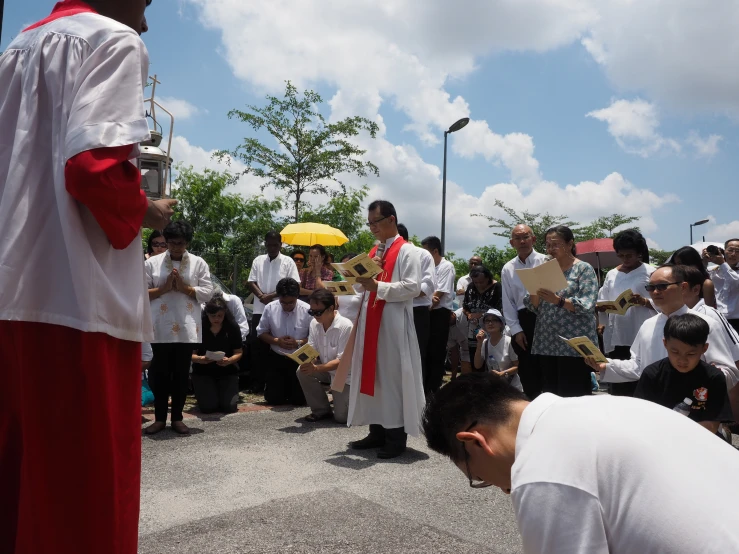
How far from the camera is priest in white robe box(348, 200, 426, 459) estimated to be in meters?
5.70

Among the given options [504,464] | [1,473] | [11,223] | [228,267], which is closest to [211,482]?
[1,473]

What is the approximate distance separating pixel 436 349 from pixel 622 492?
730 cm

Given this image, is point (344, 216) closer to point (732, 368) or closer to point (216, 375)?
point (216, 375)

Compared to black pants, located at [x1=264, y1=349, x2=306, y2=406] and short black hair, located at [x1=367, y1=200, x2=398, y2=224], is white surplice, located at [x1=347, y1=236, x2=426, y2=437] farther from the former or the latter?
black pants, located at [x1=264, y1=349, x2=306, y2=406]

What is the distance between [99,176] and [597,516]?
1629 millimetres

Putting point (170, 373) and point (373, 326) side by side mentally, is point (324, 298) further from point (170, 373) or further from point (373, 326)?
point (170, 373)

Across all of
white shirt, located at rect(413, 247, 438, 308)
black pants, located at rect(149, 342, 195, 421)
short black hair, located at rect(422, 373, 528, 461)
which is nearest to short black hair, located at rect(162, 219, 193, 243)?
black pants, located at rect(149, 342, 195, 421)

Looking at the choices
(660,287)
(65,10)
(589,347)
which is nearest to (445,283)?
(589,347)

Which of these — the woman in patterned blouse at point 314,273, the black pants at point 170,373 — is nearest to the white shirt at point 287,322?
the woman in patterned blouse at point 314,273

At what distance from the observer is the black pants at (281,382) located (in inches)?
319

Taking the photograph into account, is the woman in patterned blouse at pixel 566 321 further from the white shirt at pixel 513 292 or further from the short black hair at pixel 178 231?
the short black hair at pixel 178 231

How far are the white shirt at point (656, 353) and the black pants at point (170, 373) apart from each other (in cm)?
371

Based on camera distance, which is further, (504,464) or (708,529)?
(504,464)

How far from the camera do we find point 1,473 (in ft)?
7.01
